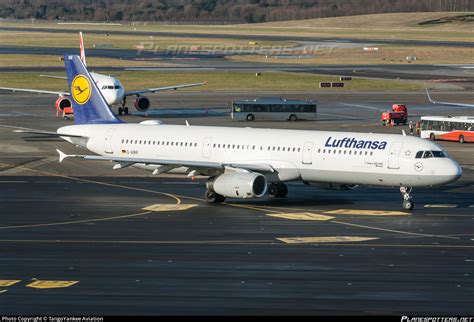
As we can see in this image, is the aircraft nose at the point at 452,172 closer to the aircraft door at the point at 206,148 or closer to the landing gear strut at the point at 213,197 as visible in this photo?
the landing gear strut at the point at 213,197

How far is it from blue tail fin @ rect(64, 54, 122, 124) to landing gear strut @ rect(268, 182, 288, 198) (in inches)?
501

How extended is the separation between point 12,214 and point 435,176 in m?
23.3

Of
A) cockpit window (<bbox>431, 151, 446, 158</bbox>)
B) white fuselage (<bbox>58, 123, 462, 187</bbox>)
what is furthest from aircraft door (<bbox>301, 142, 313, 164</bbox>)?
cockpit window (<bbox>431, 151, 446, 158</bbox>)

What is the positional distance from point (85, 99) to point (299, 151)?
672 inches

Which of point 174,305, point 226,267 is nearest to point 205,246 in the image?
point 226,267

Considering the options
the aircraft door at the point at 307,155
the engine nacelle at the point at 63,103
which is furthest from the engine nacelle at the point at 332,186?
the engine nacelle at the point at 63,103

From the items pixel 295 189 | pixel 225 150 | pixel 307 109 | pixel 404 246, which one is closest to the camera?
pixel 404 246

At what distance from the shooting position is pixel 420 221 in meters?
57.9

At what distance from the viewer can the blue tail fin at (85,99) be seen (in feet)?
237

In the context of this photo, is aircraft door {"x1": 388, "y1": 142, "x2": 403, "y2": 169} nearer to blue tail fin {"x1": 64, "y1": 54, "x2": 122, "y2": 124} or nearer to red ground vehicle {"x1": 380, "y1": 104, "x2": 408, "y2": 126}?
blue tail fin {"x1": 64, "y1": 54, "x2": 122, "y2": 124}

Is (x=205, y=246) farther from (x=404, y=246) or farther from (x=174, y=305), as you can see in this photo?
(x=174, y=305)

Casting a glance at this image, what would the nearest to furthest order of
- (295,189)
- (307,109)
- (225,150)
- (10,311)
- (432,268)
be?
(10,311) → (432,268) → (225,150) → (295,189) → (307,109)

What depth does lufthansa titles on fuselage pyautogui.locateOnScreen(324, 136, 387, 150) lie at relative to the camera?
61.3 meters

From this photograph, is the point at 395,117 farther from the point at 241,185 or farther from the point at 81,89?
the point at 241,185
